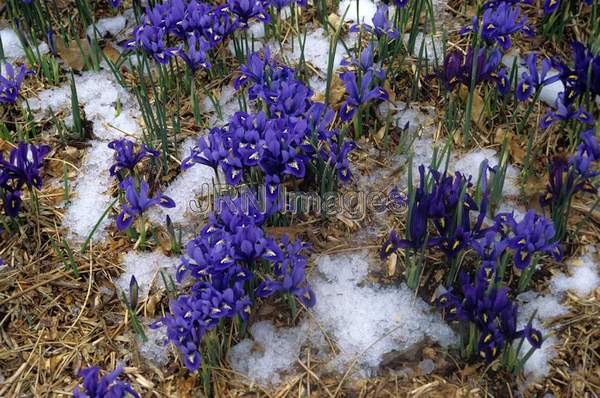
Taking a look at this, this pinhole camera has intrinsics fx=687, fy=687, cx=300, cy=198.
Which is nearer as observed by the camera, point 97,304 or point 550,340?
point 550,340

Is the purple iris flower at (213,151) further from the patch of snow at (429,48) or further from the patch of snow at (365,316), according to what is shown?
the patch of snow at (429,48)

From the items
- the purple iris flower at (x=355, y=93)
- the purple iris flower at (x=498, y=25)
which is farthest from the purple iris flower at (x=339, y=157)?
the purple iris flower at (x=498, y=25)

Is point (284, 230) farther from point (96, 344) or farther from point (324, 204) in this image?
point (96, 344)

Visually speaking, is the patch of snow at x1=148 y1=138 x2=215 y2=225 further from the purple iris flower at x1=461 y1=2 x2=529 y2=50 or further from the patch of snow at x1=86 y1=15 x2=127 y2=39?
the purple iris flower at x1=461 y1=2 x2=529 y2=50

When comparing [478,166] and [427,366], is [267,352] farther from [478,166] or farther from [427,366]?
[478,166]

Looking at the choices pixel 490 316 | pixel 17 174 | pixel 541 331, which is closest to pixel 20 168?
pixel 17 174

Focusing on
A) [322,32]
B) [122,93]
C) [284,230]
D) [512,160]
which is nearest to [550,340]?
[512,160]
